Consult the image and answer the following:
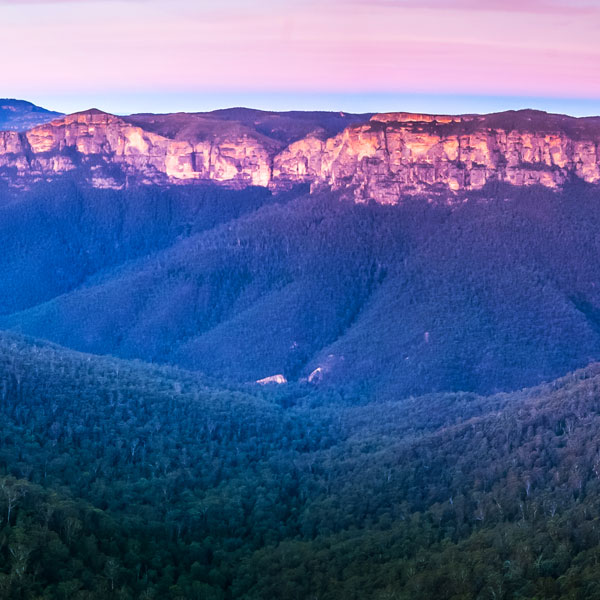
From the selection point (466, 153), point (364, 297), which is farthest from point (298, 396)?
Result: point (466, 153)

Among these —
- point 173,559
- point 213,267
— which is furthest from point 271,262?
point 173,559

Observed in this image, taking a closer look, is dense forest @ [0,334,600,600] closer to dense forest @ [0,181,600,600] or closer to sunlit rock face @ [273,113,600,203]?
dense forest @ [0,181,600,600]

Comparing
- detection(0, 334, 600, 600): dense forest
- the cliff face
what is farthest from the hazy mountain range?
the cliff face

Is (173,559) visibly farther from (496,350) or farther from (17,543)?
(496,350)

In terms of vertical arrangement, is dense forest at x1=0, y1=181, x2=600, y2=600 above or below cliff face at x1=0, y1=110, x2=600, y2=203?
below

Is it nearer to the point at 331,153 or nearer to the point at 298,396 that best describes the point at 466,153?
the point at 331,153

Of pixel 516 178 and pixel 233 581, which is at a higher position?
pixel 516 178
